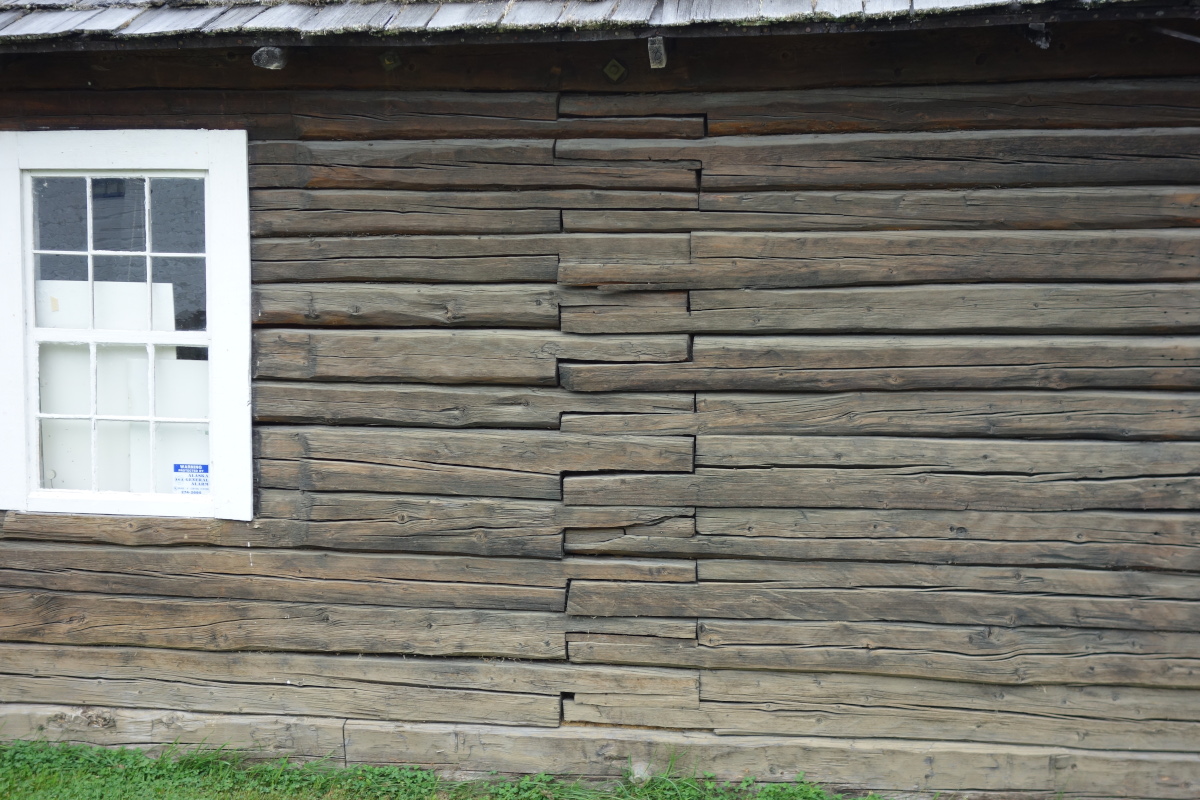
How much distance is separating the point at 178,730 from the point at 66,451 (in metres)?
1.31

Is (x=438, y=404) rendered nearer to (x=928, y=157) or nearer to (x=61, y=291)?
(x=61, y=291)

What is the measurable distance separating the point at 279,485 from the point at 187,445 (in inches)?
17.7

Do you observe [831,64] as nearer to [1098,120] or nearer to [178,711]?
[1098,120]

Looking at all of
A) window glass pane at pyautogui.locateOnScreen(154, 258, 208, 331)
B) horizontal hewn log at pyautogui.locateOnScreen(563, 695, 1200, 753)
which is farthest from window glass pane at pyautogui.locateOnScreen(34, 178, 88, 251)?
horizontal hewn log at pyautogui.locateOnScreen(563, 695, 1200, 753)

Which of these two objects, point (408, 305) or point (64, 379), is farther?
point (64, 379)

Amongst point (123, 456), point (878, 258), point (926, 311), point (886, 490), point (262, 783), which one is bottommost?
point (262, 783)

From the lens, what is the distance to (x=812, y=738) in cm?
336

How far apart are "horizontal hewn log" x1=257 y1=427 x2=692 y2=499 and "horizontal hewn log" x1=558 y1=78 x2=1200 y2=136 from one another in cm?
131

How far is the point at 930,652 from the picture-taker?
10.7 feet

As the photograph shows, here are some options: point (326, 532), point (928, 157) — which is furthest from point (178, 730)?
point (928, 157)

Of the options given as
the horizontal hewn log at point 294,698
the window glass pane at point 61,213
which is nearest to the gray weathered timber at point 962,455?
the horizontal hewn log at point 294,698

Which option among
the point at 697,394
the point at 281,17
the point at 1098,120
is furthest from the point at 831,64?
the point at 281,17

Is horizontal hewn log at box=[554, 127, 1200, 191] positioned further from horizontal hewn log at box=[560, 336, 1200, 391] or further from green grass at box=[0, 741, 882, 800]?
green grass at box=[0, 741, 882, 800]

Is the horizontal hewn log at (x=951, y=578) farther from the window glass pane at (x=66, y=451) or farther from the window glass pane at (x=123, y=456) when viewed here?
the window glass pane at (x=66, y=451)
